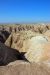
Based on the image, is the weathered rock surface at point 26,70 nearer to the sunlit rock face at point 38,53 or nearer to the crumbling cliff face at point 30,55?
the crumbling cliff face at point 30,55

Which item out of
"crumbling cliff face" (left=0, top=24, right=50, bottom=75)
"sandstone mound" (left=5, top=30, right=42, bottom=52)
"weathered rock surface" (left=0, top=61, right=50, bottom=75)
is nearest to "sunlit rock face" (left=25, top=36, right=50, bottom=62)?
"crumbling cliff face" (left=0, top=24, right=50, bottom=75)

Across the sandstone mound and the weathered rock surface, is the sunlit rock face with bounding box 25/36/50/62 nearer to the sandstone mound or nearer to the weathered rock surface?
the sandstone mound

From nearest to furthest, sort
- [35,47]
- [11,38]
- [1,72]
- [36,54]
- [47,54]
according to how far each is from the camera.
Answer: [1,72]
[47,54]
[36,54]
[35,47]
[11,38]

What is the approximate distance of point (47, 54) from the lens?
1055 centimetres

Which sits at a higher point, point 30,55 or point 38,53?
point 38,53

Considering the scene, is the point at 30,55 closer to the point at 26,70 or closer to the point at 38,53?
the point at 38,53

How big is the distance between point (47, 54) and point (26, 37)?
5.38 metres

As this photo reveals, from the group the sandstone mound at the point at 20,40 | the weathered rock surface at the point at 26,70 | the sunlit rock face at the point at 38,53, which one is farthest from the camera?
the sandstone mound at the point at 20,40

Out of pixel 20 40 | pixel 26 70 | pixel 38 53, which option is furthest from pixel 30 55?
pixel 26 70

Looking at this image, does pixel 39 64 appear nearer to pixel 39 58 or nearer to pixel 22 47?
pixel 39 58

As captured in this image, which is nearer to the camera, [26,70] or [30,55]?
[26,70]

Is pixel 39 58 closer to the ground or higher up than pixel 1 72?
closer to the ground

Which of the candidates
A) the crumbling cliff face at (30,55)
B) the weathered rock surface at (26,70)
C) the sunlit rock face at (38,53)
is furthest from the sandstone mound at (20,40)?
the weathered rock surface at (26,70)

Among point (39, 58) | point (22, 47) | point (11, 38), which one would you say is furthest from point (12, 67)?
point (11, 38)
